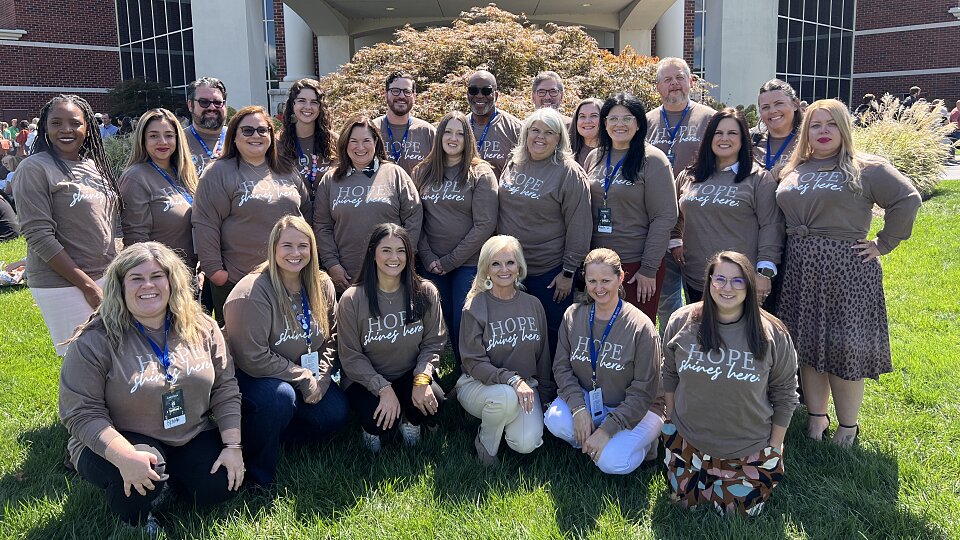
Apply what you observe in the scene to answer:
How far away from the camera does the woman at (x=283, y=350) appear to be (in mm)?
4008

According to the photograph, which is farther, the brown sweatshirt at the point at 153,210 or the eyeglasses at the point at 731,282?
the brown sweatshirt at the point at 153,210

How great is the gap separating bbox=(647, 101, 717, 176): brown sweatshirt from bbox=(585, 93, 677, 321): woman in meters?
0.76

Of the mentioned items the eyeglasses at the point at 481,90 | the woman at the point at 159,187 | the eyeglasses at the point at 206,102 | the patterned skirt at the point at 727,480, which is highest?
the eyeglasses at the point at 481,90

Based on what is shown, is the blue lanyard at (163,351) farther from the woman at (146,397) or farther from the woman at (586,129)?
the woman at (586,129)

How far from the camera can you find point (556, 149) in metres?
4.82

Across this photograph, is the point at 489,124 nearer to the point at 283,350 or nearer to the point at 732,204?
the point at 732,204

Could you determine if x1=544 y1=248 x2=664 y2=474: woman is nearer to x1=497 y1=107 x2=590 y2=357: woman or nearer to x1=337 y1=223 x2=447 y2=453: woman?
x1=497 y1=107 x2=590 y2=357: woman

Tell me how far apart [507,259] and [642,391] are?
113 cm

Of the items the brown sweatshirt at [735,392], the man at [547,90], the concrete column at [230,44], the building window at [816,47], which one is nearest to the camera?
the brown sweatshirt at [735,392]

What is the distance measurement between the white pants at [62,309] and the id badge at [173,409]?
1.27m

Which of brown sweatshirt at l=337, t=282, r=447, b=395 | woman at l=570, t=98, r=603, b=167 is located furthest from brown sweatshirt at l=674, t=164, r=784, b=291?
brown sweatshirt at l=337, t=282, r=447, b=395

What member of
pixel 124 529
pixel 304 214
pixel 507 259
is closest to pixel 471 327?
pixel 507 259

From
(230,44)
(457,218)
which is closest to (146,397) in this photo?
(457,218)

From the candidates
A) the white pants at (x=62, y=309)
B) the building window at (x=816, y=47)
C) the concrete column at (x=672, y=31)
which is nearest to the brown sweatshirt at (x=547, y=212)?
the white pants at (x=62, y=309)
